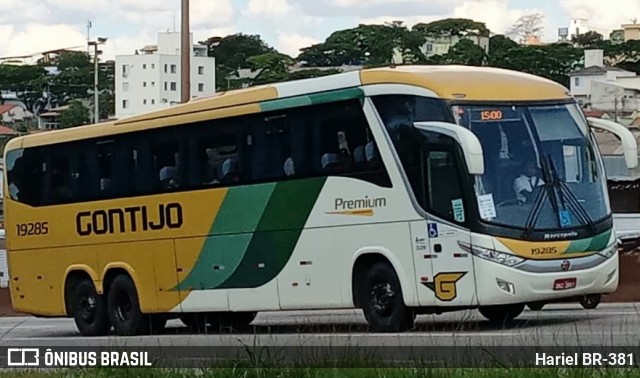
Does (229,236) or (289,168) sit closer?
(289,168)

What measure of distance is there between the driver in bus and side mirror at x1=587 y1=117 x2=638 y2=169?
166 centimetres

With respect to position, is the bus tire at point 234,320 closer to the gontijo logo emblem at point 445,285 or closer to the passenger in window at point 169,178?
the passenger in window at point 169,178

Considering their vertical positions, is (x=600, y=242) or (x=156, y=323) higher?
(x=600, y=242)

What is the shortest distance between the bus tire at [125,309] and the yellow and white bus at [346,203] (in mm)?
33

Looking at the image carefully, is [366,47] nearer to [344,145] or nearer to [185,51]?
[185,51]

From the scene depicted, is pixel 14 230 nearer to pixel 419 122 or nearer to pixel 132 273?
pixel 132 273

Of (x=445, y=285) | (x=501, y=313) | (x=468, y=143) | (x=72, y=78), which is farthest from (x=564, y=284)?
(x=72, y=78)

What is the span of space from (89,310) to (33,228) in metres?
2.12

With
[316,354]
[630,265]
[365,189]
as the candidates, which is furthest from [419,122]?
[630,265]

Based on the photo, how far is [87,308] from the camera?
74.4ft

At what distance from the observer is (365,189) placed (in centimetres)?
1750

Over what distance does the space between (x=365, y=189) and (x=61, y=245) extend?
756cm

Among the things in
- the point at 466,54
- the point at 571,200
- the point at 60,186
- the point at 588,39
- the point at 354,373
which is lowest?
the point at 354,373

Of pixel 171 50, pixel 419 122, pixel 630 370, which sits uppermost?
pixel 171 50
